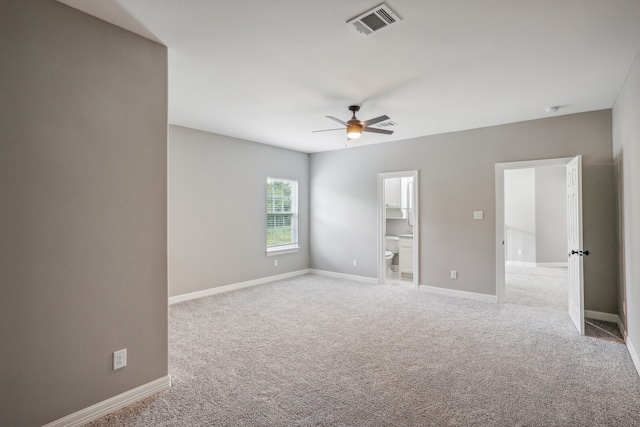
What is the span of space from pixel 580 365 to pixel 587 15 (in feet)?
9.29

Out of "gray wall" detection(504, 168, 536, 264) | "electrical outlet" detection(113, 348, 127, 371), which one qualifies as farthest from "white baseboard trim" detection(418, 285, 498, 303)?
"electrical outlet" detection(113, 348, 127, 371)

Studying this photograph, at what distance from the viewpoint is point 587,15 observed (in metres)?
2.19

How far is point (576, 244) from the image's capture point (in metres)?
3.77

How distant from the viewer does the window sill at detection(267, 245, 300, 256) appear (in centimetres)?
637

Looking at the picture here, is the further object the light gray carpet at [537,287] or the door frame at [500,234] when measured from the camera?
the light gray carpet at [537,287]

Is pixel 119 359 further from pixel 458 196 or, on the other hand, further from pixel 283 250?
pixel 458 196

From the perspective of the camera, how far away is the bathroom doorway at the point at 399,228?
574 centimetres

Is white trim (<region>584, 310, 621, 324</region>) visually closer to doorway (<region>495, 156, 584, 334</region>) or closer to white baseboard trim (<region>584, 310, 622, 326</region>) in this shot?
white baseboard trim (<region>584, 310, 622, 326</region>)

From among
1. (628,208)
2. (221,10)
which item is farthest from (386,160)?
(221,10)

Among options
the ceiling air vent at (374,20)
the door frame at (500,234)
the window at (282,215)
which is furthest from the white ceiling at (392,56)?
the window at (282,215)

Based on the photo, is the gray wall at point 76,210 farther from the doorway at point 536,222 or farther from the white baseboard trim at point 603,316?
the doorway at point 536,222

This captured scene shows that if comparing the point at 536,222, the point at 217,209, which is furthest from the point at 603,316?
the point at 217,209

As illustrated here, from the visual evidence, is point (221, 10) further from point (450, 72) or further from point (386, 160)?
point (386, 160)

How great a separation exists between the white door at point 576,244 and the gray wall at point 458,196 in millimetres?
317
